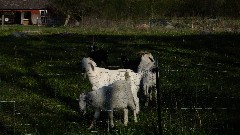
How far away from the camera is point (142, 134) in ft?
25.3

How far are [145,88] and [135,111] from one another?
5.61 feet

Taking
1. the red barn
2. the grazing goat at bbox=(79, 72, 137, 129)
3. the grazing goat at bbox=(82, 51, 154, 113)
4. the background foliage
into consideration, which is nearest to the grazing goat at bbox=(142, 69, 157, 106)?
the grazing goat at bbox=(82, 51, 154, 113)

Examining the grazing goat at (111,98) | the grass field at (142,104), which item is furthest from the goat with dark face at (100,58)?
the grazing goat at (111,98)

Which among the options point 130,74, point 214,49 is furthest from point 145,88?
point 214,49

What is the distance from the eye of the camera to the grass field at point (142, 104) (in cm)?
909

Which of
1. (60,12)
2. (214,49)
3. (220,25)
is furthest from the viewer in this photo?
(60,12)

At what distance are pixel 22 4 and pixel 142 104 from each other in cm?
7421

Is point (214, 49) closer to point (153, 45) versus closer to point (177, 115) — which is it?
point (153, 45)

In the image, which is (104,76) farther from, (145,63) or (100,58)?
(100,58)

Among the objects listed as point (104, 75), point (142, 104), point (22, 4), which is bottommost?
point (142, 104)

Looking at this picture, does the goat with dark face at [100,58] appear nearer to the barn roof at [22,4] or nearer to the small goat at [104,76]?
the small goat at [104,76]

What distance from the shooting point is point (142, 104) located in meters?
11.3

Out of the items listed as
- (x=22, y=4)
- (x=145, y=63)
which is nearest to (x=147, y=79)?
(x=145, y=63)

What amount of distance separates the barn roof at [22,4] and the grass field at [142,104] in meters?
55.7
